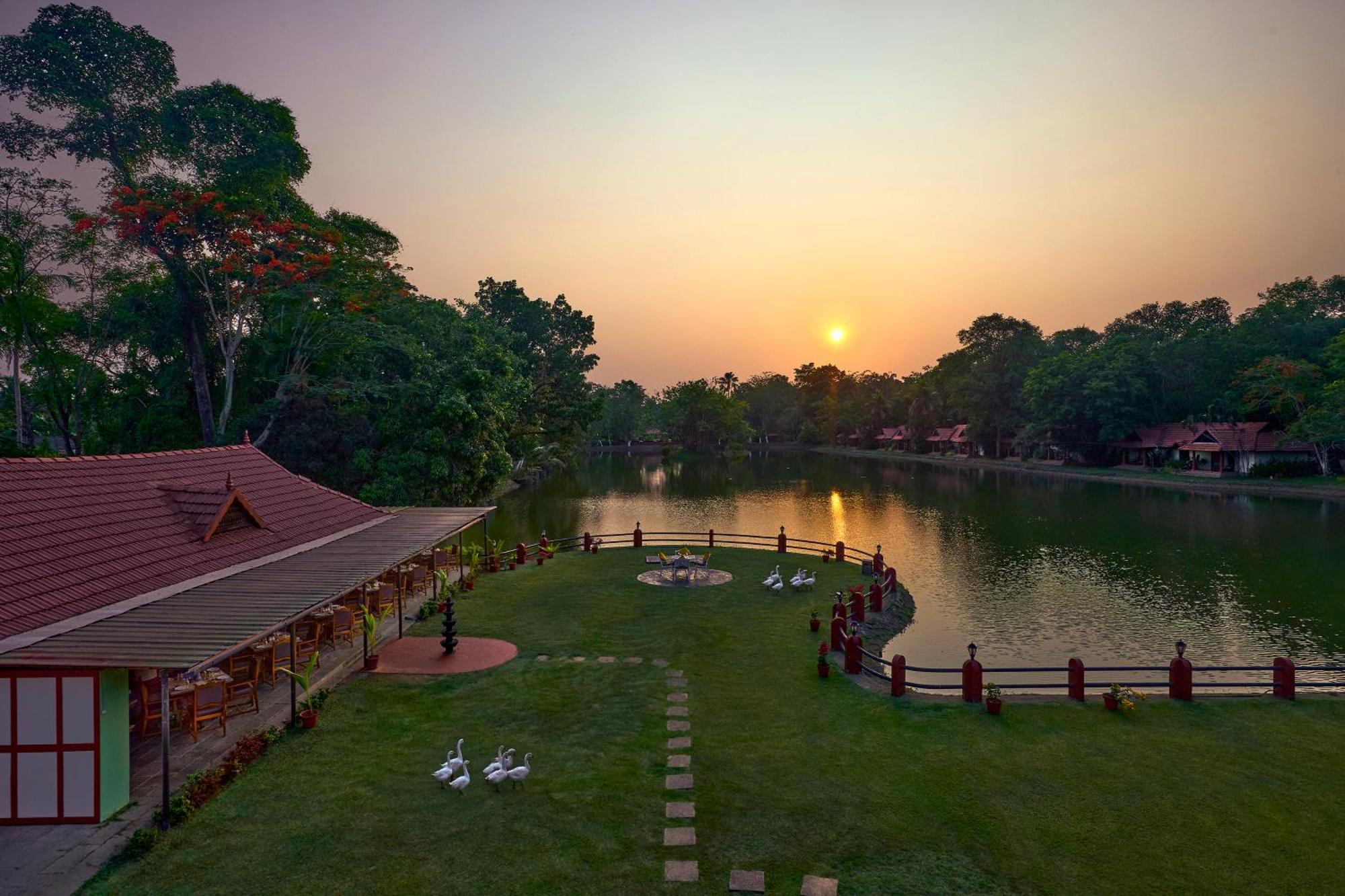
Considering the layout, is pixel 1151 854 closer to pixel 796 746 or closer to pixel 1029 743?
pixel 1029 743

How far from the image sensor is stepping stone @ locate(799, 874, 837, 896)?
24.9 feet

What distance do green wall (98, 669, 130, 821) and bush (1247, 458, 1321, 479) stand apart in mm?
80463

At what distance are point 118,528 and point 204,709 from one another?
4215 mm

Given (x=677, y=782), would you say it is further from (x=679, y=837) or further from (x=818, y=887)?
(x=818, y=887)

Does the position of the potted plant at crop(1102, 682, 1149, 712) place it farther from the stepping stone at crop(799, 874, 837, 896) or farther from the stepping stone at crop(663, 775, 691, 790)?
the stepping stone at crop(663, 775, 691, 790)

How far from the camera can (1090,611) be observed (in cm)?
2383

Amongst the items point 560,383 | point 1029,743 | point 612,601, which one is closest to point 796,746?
point 1029,743

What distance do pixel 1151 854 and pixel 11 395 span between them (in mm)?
52907

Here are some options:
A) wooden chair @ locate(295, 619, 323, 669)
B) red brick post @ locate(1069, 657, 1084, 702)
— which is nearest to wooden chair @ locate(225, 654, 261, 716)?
wooden chair @ locate(295, 619, 323, 669)

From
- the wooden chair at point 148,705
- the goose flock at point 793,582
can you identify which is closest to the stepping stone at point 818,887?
the wooden chair at point 148,705

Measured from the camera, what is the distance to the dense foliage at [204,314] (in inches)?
1226

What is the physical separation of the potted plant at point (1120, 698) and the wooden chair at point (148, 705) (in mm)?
17500

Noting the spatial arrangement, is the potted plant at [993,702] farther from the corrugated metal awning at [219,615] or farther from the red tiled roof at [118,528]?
the red tiled roof at [118,528]

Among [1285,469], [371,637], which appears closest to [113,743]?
[371,637]
